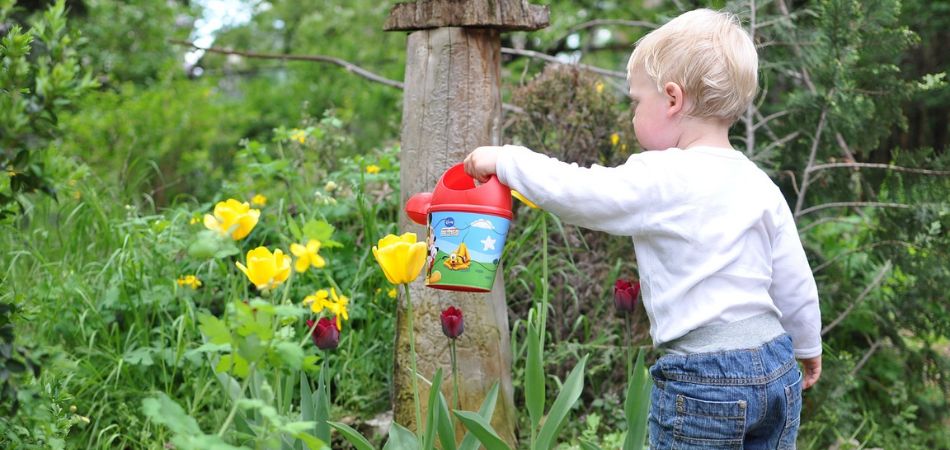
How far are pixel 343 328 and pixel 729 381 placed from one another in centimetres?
159

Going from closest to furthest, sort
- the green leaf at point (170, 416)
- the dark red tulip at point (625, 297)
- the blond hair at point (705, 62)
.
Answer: the green leaf at point (170, 416)
the blond hair at point (705, 62)
the dark red tulip at point (625, 297)

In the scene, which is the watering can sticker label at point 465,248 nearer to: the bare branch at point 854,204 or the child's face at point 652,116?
the child's face at point 652,116

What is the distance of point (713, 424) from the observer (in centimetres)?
182

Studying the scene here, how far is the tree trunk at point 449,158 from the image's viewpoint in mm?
2670

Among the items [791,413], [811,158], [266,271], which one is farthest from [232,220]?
[811,158]

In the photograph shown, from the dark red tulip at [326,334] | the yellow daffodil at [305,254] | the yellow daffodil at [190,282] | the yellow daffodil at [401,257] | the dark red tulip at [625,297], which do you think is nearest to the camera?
the yellow daffodil at [305,254]

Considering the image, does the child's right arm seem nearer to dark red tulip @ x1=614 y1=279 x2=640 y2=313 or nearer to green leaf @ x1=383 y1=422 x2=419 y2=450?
dark red tulip @ x1=614 y1=279 x2=640 y2=313

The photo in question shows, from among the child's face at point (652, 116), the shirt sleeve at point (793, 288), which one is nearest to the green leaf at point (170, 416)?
the child's face at point (652, 116)

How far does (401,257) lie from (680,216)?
1.78 feet

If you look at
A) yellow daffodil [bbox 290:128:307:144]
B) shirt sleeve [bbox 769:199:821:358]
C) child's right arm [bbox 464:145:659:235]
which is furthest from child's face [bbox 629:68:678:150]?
yellow daffodil [bbox 290:128:307:144]

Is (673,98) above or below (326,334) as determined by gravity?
above

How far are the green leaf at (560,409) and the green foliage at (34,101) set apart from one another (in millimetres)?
1092

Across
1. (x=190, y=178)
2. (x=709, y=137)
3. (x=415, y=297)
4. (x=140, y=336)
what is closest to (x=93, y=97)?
(x=190, y=178)

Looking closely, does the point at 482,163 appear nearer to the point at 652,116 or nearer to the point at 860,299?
the point at 652,116
